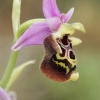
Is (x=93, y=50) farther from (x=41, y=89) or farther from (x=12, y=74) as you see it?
(x=12, y=74)

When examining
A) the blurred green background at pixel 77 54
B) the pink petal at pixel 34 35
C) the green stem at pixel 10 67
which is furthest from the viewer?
the blurred green background at pixel 77 54

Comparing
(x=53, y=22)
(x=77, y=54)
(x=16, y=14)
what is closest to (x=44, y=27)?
(x=53, y=22)

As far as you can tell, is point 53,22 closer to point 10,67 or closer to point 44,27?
point 44,27

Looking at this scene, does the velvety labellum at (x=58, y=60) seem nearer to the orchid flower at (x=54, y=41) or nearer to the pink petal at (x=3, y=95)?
the orchid flower at (x=54, y=41)

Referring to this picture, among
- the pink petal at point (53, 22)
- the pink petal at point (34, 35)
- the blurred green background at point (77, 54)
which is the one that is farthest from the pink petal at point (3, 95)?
the blurred green background at point (77, 54)

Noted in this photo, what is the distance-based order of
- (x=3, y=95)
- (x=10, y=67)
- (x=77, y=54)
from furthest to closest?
1. (x=77, y=54)
2. (x=10, y=67)
3. (x=3, y=95)

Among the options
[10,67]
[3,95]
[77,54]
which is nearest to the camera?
[3,95]

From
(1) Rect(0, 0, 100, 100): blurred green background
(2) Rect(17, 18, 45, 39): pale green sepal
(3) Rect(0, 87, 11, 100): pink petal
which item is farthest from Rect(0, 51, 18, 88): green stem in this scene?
(1) Rect(0, 0, 100, 100): blurred green background
